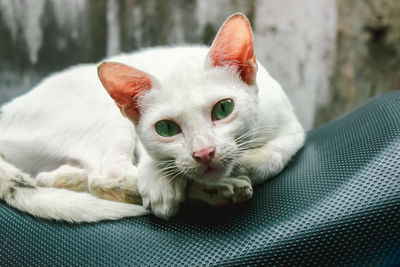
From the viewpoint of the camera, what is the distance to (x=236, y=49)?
42.5 inches

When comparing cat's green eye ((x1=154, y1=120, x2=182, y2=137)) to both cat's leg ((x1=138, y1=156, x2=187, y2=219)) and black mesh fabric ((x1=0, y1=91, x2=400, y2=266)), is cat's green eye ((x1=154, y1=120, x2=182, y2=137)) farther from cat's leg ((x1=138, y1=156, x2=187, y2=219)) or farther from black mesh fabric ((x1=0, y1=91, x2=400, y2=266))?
black mesh fabric ((x1=0, y1=91, x2=400, y2=266))

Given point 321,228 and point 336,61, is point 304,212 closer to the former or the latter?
point 321,228

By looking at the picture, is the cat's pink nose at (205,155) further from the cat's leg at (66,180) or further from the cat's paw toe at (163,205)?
the cat's leg at (66,180)

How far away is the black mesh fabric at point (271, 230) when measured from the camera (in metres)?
0.92

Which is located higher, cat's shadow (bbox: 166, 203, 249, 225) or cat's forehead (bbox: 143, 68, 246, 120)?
cat's forehead (bbox: 143, 68, 246, 120)

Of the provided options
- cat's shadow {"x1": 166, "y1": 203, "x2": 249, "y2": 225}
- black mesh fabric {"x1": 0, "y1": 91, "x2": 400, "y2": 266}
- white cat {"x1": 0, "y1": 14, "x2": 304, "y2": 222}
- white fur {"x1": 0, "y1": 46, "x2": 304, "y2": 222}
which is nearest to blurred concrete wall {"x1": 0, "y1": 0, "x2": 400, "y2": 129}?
white fur {"x1": 0, "y1": 46, "x2": 304, "y2": 222}

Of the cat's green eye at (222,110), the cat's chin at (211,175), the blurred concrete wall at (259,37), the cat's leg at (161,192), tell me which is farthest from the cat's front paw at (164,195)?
the blurred concrete wall at (259,37)

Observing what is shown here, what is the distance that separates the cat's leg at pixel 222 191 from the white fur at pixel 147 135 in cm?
3

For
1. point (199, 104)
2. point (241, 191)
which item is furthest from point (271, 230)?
point (199, 104)

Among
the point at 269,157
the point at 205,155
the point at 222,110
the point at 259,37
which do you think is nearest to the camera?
the point at 205,155

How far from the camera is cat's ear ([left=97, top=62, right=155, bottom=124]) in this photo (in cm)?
102

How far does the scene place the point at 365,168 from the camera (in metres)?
1.07

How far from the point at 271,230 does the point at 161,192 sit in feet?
1.10

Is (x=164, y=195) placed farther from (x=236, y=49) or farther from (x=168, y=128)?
(x=236, y=49)
